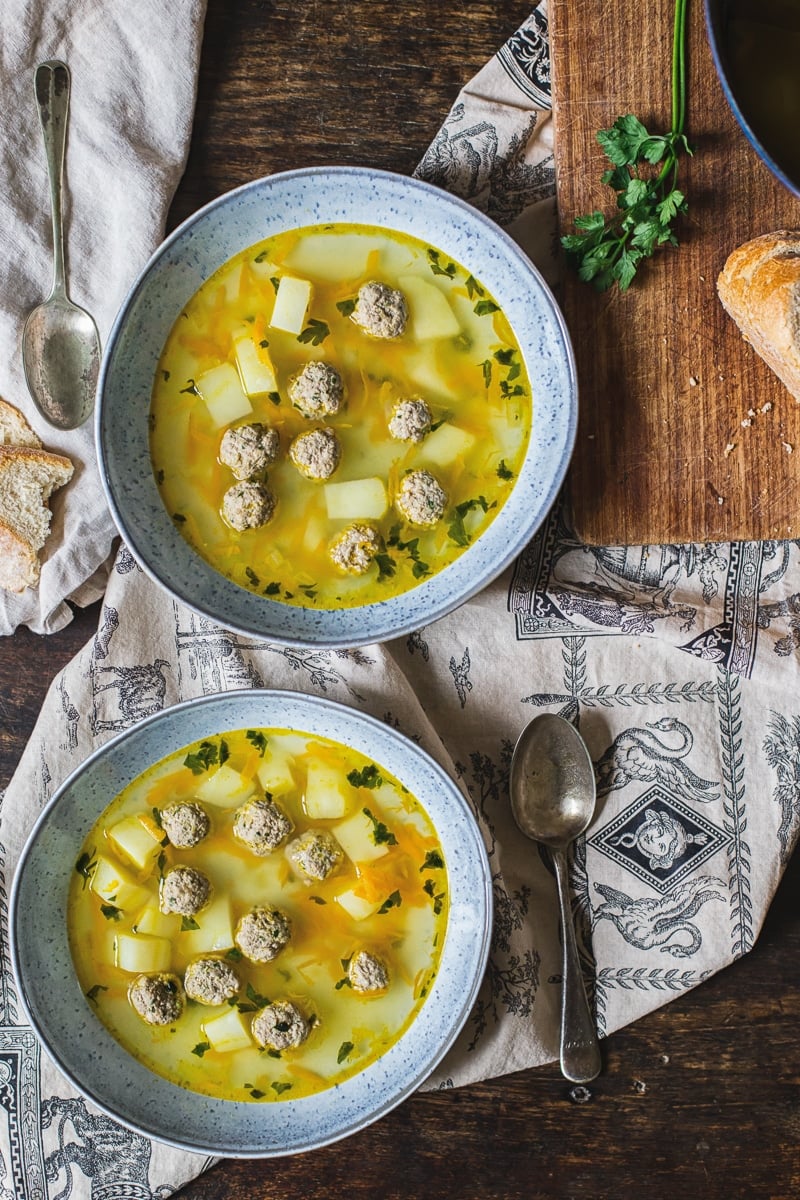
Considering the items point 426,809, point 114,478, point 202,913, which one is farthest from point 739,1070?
point 114,478

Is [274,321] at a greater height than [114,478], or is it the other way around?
[274,321]

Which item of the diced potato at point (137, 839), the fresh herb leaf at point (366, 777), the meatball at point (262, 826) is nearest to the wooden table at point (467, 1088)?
the diced potato at point (137, 839)

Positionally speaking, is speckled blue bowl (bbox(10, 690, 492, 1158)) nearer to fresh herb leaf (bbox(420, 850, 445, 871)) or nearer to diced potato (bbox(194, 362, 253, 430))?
fresh herb leaf (bbox(420, 850, 445, 871))

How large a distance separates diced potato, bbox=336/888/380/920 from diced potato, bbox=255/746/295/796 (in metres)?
0.36

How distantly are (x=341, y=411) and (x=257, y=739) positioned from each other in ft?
3.21

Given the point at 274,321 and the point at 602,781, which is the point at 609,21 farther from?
the point at 602,781

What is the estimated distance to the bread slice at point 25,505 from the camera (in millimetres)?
2859

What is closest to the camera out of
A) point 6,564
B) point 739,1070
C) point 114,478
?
point 114,478

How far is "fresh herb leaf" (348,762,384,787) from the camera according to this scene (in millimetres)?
2930

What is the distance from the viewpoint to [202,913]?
9.66 ft

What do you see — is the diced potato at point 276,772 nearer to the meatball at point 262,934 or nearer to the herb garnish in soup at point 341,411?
the meatball at point 262,934

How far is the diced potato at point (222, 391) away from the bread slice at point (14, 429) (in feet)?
1.78

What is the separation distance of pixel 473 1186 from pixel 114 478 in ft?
7.77

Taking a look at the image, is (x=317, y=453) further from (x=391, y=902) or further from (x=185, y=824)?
(x=391, y=902)
